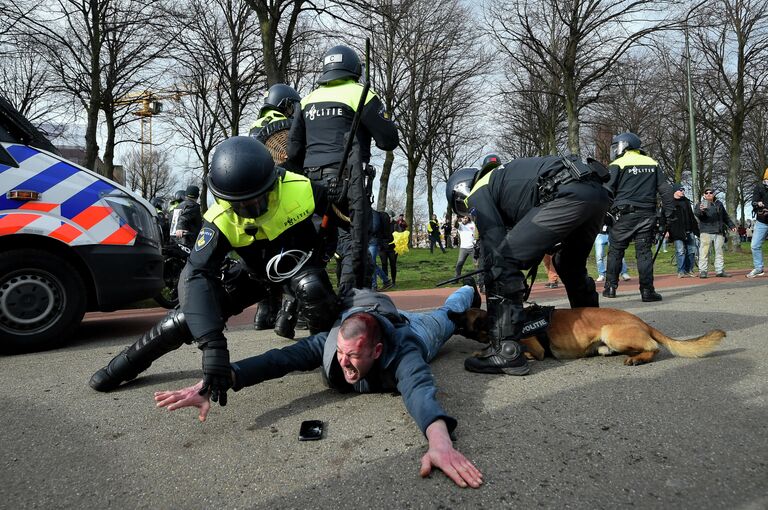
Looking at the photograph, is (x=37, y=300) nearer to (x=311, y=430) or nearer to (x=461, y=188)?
(x=311, y=430)

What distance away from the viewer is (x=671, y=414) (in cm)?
250

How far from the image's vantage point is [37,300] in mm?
4227

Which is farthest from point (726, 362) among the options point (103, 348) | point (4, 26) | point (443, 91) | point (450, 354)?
point (443, 91)

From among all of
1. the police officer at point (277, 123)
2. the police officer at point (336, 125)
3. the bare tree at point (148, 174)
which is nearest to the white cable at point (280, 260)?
the police officer at point (336, 125)

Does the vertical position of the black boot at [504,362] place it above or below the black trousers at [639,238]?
below

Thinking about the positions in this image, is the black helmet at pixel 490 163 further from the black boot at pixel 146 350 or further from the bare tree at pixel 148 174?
the bare tree at pixel 148 174

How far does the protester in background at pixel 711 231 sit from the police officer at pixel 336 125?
8786 millimetres

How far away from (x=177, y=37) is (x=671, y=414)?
17238mm

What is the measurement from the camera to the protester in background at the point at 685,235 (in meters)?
10.5

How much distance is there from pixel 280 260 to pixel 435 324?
1.18 m

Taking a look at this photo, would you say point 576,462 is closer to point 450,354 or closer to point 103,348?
point 450,354

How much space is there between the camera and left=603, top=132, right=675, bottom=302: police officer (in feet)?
21.9

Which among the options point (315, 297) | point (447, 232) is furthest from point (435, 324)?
point (447, 232)

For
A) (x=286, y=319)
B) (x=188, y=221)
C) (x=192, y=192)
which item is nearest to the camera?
(x=286, y=319)
